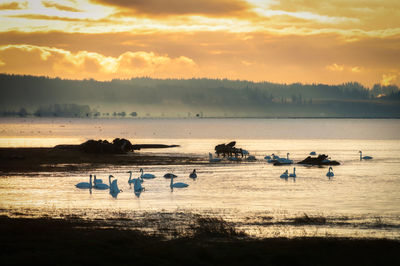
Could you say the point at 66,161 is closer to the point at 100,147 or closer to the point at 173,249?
the point at 100,147

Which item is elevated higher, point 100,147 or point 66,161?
point 100,147

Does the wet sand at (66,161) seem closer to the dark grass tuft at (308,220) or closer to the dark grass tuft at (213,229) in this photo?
the dark grass tuft at (213,229)

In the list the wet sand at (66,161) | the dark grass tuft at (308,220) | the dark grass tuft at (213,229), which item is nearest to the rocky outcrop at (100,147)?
the wet sand at (66,161)

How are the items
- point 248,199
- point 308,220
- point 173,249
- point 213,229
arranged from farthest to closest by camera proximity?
point 248,199, point 308,220, point 213,229, point 173,249

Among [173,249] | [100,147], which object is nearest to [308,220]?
[173,249]

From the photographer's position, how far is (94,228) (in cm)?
2238

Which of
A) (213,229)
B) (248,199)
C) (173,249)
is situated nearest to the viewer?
(173,249)

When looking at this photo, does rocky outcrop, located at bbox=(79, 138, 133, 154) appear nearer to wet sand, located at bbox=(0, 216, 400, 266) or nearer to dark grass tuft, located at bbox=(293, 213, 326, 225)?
dark grass tuft, located at bbox=(293, 213, 326, 225)

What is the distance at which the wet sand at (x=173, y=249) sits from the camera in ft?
55.2

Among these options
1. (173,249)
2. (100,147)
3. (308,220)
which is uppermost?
(100,147)

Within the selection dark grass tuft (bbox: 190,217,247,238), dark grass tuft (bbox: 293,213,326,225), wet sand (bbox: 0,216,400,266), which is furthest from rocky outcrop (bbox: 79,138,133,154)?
wet sand (bbox: 0,216,400,266)

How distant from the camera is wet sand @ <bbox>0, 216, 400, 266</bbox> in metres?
16.8

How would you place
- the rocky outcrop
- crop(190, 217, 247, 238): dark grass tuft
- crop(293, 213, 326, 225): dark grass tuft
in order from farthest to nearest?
the rocky outcrop
crop(293, 213, 326, 225): dark grass tuft
crop(190, 217, 247, 238): dark grass tuft

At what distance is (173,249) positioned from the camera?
59.3ft
